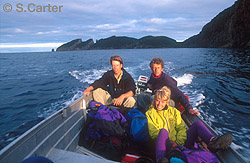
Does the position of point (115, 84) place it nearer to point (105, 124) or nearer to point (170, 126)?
point (105, 124)

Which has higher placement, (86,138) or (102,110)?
(102,110)

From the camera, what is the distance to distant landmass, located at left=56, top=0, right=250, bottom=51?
41.0 m

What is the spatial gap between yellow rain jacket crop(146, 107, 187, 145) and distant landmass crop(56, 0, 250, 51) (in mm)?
47713

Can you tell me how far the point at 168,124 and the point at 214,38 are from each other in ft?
273

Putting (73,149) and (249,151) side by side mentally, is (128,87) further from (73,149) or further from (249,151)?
(249,151)

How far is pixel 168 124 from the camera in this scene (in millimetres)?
2387

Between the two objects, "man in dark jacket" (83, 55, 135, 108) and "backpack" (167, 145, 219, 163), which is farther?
"man in dark jacket" (83, 55, 135, 108)

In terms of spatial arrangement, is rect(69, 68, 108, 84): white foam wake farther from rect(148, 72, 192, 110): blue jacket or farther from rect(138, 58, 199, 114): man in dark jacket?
rect(148, 72, 192, 110): blue jacket

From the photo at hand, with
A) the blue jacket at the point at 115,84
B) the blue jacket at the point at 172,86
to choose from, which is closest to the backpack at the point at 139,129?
the blue jacket at the point at 172,86

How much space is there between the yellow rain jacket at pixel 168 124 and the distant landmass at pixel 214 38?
47.7 meters

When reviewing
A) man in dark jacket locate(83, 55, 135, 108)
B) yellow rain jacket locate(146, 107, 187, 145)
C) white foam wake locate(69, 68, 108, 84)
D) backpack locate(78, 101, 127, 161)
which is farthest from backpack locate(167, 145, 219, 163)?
white foam wake locate(69, 68, 108, 84)

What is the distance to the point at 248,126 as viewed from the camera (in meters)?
4.74

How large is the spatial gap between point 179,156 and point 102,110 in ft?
5.19

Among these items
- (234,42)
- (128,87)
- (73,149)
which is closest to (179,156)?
(73,149)
